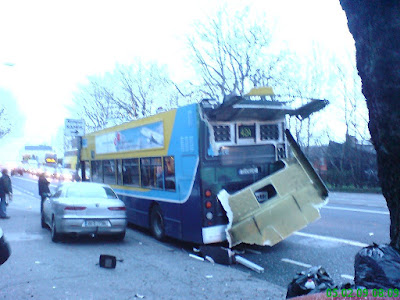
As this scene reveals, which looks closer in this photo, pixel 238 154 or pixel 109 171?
pixel 238 154

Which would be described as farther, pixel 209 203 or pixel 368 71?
pixel 209 203

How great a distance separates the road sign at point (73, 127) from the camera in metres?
17.5

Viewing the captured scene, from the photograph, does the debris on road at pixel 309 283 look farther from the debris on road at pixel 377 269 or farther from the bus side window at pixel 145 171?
the bus side window at pixel 145 171

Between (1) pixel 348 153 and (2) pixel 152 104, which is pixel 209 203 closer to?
(1) pixel 348 153

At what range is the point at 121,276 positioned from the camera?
22.4ft

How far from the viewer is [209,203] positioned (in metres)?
8.55

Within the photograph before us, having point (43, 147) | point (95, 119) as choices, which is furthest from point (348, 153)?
point (43, 147)

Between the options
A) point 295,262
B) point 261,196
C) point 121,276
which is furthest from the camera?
point 261,196

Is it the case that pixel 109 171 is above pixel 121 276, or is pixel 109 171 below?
above

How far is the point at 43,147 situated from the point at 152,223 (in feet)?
220

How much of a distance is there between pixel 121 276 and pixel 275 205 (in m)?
3.39

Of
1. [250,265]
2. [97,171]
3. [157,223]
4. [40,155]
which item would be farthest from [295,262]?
[40,155]

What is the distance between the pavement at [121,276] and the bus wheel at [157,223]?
556mm

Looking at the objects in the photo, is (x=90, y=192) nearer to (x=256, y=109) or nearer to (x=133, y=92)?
(x=256, y=109)
